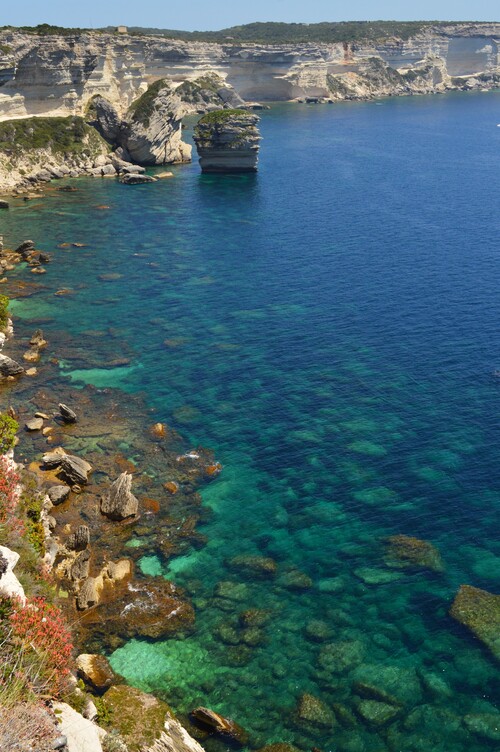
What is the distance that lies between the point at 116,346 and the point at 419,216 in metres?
57.7

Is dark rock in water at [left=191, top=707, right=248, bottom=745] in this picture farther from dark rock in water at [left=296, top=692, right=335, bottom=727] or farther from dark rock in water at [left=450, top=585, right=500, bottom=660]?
dark rock in water at [left=450, top=585, right=500, bottom=660]

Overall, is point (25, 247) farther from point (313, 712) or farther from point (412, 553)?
point (313, 712)

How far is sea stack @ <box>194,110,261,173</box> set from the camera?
116938 millimetres

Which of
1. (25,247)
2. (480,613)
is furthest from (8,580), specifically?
(25,247)

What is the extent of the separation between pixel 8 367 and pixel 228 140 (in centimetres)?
8091

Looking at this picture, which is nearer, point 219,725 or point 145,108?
point 219,725

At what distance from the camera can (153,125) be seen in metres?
124

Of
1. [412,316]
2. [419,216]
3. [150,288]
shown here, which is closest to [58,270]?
[150,288]

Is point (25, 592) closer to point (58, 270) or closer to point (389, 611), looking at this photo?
point (389, 611)

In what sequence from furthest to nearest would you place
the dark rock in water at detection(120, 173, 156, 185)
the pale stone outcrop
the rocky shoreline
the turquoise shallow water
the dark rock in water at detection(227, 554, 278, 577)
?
1. the dark rock in water at detection(120, 173, 156, 185)
2. the dark rock in water at detection(227, 554, 278, 577)
3. the turquoise shallow water
4. the rocky shoreline
5. the pale stone outcrop

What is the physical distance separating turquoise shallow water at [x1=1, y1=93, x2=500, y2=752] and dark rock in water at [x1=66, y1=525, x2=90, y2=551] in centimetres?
336

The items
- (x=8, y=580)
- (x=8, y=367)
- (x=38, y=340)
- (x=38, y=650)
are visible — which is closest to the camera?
(x=38, y=650)

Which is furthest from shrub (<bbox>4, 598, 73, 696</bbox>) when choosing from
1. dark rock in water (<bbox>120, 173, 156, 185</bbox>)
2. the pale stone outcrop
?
dark rock in water (<bbox>120, 173, 156, 185</bbox>)

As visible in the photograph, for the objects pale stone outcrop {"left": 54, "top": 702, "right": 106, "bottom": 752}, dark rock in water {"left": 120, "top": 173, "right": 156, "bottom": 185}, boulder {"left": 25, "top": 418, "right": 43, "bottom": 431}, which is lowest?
boulder {"left": 25, "top": 418, "right": 43, "bottom": 431}
